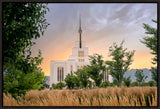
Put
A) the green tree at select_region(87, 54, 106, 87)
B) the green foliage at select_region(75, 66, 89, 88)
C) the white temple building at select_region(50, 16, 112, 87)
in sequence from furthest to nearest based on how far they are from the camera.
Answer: the green foliage at select_region(75, 66, 89, 88)
the green tree at select_region(87, 54, 106, 87)
the white temple building at select_region(50, 16, 112, 87)

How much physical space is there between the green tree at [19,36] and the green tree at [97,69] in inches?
343

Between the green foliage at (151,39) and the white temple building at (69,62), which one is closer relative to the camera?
the green foliage at (151,39)

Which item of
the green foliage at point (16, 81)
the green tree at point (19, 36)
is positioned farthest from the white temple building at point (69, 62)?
the green tree at point (19, 36)

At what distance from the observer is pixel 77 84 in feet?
52.3

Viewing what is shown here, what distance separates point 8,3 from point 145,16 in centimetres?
324

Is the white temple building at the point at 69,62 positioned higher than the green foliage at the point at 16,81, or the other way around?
the white temple building at the point at 69,62

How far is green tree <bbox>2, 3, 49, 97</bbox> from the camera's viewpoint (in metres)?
3.27

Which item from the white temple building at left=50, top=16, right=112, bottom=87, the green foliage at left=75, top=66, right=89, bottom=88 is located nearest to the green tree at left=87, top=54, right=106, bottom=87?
the white temple building at left=50, top=16, right=112, bottom=87

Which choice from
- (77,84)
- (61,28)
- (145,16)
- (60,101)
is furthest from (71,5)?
(77,84)

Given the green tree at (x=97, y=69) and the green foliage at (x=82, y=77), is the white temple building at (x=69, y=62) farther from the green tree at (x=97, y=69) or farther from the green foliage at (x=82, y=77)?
the green foliage at (x=82, y=77)

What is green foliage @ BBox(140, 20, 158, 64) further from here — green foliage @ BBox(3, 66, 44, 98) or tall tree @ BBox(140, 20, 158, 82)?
green foliage @ BBox(3, 66, 44, 98)

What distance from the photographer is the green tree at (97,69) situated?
12.0 metres

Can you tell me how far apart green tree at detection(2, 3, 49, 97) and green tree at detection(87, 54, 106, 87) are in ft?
28.6

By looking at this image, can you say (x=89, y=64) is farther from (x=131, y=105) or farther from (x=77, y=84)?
(x=131, y=105)
